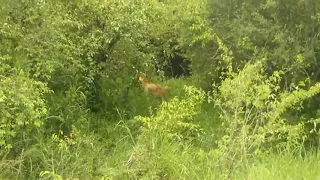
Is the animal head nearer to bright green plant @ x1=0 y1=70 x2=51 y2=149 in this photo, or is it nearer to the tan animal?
the tan animal

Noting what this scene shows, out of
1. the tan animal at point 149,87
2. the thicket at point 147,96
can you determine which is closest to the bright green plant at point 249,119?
the thicket at point 147,96

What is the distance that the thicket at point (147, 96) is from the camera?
5.83 metres

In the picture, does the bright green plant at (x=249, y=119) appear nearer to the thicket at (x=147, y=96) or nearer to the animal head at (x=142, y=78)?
the thicket at (x=147, y=96)

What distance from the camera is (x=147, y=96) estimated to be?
28.6 ft

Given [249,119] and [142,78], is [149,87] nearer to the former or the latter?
[142,78]

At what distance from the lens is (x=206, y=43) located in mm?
8805

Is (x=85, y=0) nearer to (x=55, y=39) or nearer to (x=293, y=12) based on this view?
(x=55, y=39)

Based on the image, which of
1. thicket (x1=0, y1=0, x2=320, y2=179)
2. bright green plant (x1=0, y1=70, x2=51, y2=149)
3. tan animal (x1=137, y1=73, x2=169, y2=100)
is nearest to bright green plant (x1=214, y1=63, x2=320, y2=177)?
thicket (x1=0, y1=0, x2=320, y2=179)

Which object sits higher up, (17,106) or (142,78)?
(17,106)

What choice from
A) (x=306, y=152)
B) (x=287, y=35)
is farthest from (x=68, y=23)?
(x=306, y=152)

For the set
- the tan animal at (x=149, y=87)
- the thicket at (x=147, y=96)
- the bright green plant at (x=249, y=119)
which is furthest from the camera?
the tan animal at (x=149, y=87)

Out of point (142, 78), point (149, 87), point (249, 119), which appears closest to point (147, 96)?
point (149, 87)

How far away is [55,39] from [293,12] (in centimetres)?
325

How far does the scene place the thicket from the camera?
583cm
